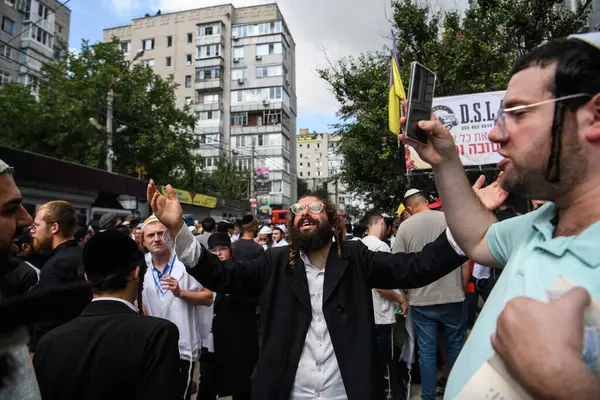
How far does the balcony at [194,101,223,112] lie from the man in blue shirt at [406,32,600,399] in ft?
176

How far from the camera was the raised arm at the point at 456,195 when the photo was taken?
166 cm

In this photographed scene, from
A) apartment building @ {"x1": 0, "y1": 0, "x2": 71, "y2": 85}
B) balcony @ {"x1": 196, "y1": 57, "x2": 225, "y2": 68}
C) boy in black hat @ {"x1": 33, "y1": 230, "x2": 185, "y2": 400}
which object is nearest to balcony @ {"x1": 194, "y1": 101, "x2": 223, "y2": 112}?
balcony @ {"x1": 196, "y1": 57, "x2": 225, "y2": 68}

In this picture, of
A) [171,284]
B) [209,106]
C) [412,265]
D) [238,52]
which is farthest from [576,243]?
[238,52]

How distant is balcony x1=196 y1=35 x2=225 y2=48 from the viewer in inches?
1996

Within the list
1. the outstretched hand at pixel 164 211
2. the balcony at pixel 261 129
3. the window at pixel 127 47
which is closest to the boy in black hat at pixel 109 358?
the outstretched hand at pixel 164 211

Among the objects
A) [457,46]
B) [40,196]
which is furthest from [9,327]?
[40,196]

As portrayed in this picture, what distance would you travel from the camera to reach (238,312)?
171 inches

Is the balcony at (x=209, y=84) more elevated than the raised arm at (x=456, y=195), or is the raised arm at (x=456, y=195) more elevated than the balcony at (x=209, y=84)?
the balcony at (x=209, y=84)

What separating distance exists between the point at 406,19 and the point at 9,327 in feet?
41.4

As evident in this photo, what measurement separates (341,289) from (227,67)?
180 feet

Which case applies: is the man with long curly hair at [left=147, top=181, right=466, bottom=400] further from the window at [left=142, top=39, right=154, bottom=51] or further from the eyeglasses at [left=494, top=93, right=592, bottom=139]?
the window at [left=142, top=39, right=154, bottom=51]

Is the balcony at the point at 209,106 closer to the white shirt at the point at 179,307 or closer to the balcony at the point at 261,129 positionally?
the balcony at the point at 261,129

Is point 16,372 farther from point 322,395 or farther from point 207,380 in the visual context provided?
point 207,380

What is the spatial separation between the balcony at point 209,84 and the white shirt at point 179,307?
5089cm
